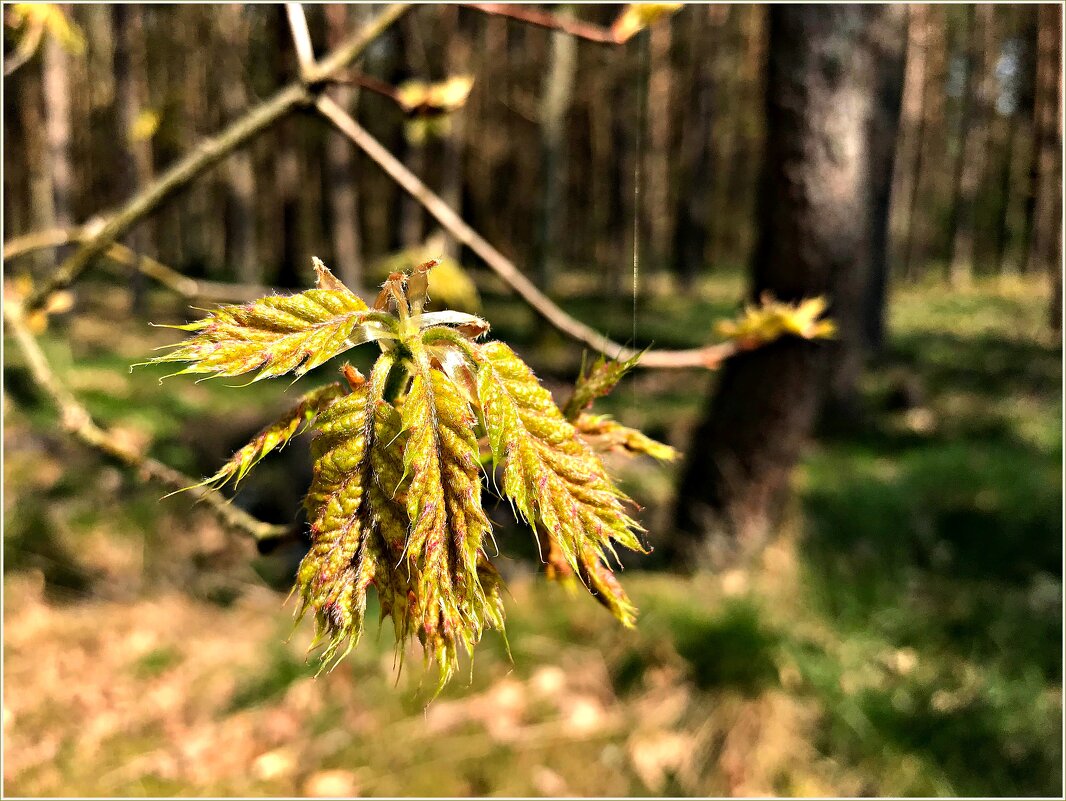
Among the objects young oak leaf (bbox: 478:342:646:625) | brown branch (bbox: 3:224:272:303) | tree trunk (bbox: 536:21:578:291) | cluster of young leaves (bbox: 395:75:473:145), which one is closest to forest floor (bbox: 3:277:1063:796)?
brown branch (bbox: 3:224:272:303)

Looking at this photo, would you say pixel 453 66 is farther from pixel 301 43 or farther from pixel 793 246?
pixel 301 43

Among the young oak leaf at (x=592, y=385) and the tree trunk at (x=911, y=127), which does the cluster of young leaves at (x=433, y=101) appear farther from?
the tree trunk at (x=911, y=127)

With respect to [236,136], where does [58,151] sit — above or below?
above

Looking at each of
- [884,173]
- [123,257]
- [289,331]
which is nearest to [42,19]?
[123,257]

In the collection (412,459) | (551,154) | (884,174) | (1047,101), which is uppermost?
(1047,101)

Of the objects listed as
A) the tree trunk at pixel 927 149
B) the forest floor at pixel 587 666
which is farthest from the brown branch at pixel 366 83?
the tree trunk at pixel 927 149

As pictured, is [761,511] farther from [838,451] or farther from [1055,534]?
[838,451]

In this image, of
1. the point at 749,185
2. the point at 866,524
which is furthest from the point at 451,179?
the point at 749,185
